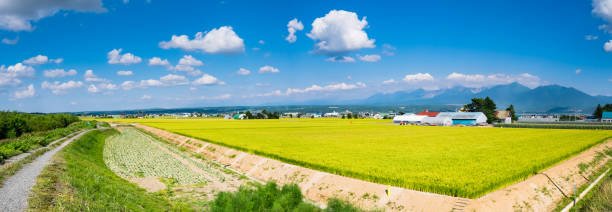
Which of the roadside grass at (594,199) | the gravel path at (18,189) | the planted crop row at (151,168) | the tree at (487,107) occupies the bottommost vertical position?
the planted crop row at (151,168)

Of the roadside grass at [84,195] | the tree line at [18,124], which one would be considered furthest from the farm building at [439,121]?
the tree line at [18,124]

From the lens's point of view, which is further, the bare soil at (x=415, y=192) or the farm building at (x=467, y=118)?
the farm building at (x=467, y=118)

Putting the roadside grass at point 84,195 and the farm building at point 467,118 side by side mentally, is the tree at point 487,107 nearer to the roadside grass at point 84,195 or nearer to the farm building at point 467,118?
the farm building at point 467,118

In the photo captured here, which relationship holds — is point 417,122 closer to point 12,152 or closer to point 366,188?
point 366,188

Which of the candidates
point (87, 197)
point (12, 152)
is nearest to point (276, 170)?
point (87, 197)

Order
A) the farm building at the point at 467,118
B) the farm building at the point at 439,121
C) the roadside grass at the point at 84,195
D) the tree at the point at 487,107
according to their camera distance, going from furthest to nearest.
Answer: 1. the tree at the point at 487,107
2. the farm building at the point at 467,118
3. the farm building at the point at 439,121
4. the roadside grass at the point at 84,195

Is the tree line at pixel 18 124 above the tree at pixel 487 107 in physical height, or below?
below

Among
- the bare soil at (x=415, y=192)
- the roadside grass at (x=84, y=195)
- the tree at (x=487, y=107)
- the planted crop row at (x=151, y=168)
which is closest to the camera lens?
the roadside grass at (x=84, y=195)

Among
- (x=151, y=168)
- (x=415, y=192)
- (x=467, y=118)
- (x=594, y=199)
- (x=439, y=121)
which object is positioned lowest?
(x=151, y=168)

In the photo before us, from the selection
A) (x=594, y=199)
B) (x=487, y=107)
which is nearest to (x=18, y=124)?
(x=594, y=199)

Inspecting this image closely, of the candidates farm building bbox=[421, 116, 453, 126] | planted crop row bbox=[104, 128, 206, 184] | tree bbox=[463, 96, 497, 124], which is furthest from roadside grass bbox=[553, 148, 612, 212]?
tree bbox=[463, 96, 497, 124]

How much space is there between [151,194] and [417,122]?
87.3 metres

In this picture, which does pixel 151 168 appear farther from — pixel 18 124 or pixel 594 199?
pixel 18 124

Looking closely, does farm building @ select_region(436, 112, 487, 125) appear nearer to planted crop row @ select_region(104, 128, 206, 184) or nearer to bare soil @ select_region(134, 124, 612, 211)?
bare soil @ select_region(134, 124, 612, 211)
